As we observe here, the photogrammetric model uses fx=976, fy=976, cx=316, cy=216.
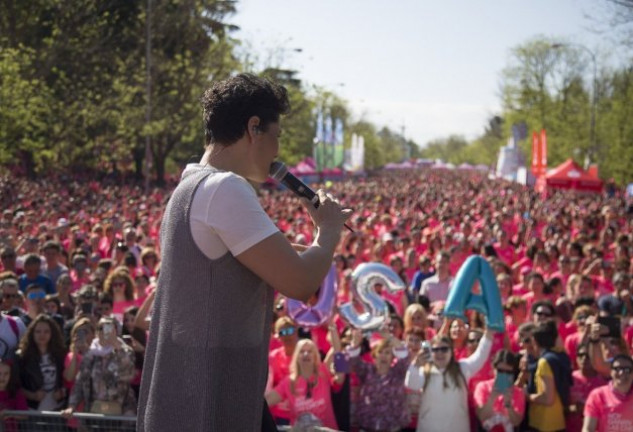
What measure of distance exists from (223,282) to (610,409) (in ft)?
15.1

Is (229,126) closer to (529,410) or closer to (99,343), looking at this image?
(99,343)

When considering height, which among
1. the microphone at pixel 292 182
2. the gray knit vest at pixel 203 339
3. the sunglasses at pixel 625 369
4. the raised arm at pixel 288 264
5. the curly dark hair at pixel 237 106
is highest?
the curly dark hair at pixel 237 106

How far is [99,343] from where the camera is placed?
266 inches

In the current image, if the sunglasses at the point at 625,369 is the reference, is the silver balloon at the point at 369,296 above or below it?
above

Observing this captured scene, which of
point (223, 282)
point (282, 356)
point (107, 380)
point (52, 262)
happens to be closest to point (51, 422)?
point (107, 380)

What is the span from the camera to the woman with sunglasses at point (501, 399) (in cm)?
680

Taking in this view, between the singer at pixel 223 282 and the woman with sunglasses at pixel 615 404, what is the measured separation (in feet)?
14.3

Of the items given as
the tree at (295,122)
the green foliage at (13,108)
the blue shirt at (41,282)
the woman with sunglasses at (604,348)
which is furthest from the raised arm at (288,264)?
the green foliage at (13,108)

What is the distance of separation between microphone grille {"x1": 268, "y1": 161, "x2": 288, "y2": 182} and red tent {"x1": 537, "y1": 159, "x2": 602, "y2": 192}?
39481mm

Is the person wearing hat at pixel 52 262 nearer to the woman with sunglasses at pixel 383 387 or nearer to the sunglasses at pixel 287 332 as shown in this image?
the sunglasses at pixel 287 332

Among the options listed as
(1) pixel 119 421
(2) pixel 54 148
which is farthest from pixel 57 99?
(1) pixel 119 421

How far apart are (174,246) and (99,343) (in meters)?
4.57

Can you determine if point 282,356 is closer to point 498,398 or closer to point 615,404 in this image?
point 498,398

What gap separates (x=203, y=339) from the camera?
2359 mm
